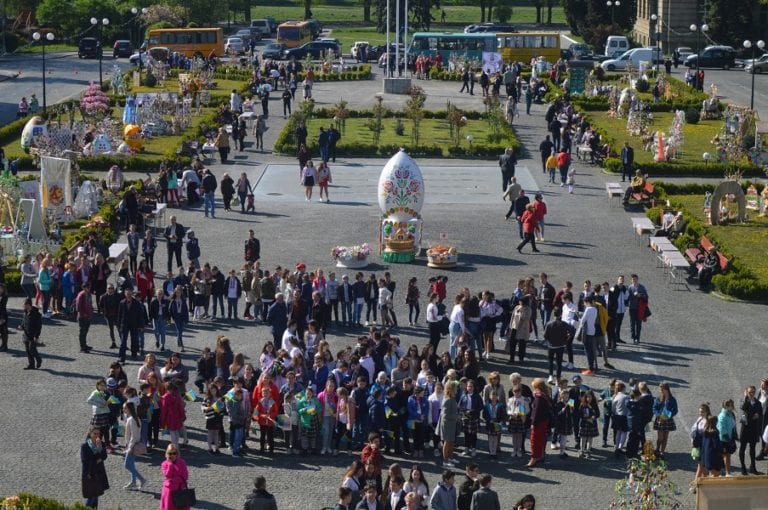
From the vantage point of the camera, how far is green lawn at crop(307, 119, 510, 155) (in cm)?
5228

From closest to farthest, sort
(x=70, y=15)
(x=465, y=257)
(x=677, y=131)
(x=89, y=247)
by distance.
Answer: (x=89, y=247) → (x=465, y=257) → (x=677, y=131) → (x=70, y=15)

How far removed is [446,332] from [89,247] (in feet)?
29.2

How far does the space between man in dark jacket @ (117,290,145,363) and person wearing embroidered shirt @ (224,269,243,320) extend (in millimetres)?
2962

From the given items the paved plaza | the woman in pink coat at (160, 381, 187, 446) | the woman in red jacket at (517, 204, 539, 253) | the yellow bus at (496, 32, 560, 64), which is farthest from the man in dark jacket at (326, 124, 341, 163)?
the yellow bus at (496, 32, 560, 64)

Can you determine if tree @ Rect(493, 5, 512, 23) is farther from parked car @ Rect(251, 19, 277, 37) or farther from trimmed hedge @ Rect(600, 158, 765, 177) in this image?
trimmed hedge @ Rect(600, 158, 765, 177)

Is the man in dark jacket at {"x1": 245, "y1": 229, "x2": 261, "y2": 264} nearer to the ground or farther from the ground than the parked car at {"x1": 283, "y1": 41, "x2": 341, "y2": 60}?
nearer to the ground

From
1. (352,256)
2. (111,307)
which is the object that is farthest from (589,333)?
(352,256)

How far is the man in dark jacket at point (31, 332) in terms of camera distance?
26.3 meters

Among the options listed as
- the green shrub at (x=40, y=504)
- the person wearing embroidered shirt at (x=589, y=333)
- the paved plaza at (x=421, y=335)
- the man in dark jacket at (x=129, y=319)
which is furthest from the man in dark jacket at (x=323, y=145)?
the green shrub at (x=40, y=504)

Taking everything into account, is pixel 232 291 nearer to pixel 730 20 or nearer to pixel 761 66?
pixel 761 66

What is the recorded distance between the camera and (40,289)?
29.8 meters

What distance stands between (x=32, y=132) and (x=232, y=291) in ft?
71.3

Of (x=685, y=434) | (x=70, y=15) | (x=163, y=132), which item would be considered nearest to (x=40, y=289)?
(x=685, y=434)

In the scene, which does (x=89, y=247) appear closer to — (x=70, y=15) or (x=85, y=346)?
(x=85, y=346)
